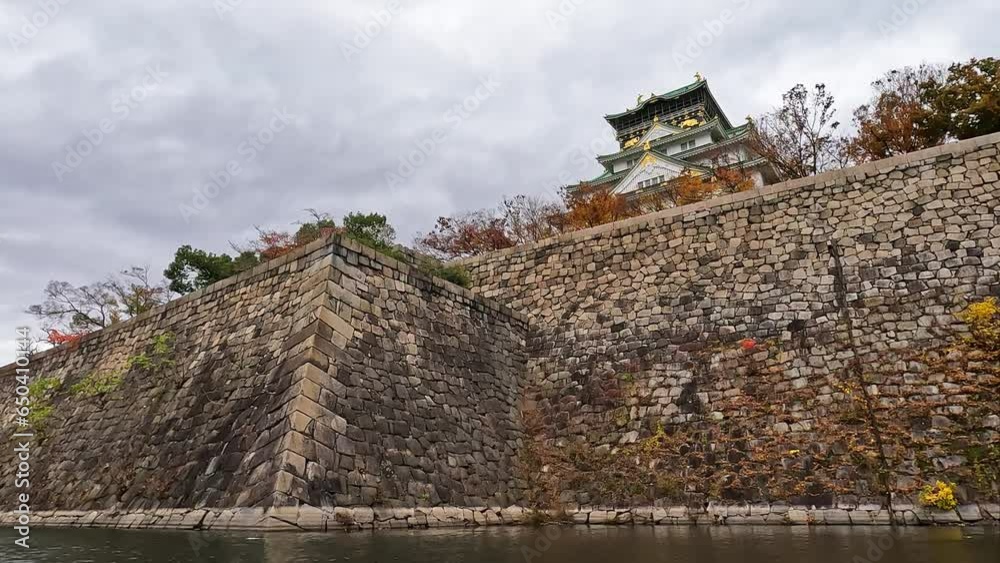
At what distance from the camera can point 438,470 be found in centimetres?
832

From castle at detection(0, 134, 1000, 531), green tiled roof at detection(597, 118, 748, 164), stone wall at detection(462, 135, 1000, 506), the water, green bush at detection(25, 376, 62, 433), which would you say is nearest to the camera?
the water

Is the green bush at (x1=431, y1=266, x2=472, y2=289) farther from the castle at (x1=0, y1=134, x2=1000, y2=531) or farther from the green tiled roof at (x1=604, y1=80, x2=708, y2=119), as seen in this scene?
the green tiled roof at (x1=604, y1=80, x2=708, y2=119)

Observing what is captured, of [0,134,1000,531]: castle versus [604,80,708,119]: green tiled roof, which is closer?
[0,134,1000,531]: castle

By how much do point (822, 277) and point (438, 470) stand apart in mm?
6846

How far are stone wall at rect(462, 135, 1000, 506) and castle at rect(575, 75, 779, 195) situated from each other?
44.4ft

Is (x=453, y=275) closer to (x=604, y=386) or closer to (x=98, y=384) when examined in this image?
(x=604, y=386)

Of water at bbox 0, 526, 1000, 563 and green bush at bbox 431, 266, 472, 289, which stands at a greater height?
green bush at bbox 431, 266, 472, 289

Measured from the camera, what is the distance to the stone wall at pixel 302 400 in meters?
7.08

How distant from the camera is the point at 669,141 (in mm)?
33719

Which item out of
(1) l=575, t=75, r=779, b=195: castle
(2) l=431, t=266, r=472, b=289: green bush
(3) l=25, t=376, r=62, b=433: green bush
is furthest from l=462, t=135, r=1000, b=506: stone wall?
(1) l=575, t=75, r=779, b=195: castle

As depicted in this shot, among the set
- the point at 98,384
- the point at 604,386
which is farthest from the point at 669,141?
the point at 98,384

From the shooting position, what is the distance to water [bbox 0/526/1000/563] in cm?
507

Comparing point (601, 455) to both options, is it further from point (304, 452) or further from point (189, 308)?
point (189, 308)

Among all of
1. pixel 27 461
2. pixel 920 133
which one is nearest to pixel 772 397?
pixel 920 133
